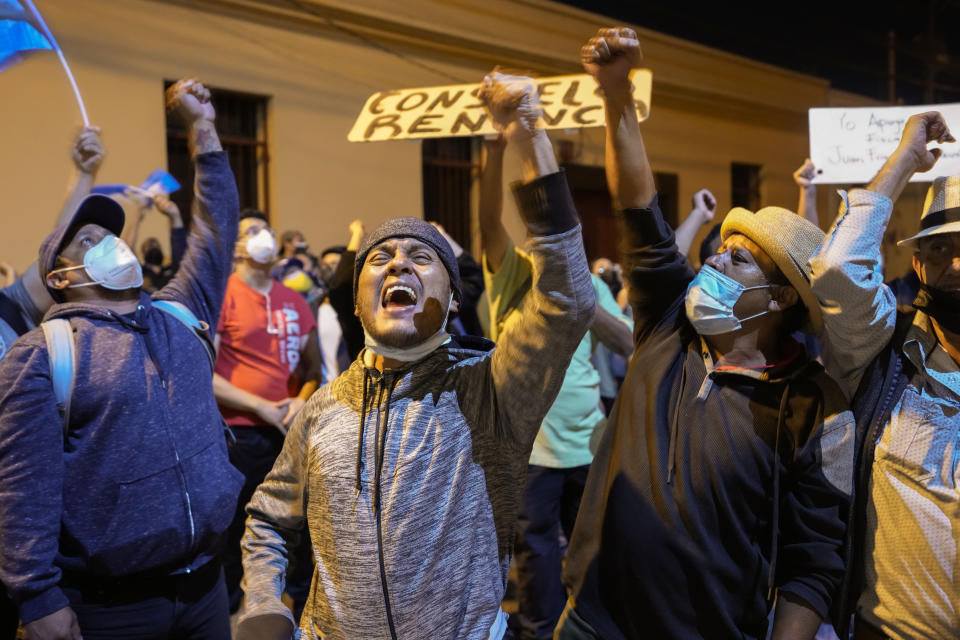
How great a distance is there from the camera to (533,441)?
6.32 ft

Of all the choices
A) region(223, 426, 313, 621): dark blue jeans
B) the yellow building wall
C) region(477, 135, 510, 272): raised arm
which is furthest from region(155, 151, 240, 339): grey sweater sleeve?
the yellow building wall

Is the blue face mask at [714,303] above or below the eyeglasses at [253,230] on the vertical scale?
below

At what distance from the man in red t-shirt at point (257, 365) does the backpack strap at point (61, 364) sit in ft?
5.94

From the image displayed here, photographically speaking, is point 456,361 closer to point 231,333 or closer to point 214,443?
point 214,443

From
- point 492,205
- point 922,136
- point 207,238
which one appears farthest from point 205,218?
point 922,136

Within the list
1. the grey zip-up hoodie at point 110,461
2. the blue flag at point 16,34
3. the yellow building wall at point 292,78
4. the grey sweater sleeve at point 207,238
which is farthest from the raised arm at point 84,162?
the yellow building wall at point 292,78

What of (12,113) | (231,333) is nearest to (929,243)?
(231,333)

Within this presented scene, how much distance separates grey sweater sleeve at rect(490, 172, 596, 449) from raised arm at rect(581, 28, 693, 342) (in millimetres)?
622

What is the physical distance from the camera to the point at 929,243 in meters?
2.29

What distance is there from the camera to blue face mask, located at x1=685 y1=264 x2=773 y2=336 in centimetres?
225

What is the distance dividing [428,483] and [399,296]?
0.44m

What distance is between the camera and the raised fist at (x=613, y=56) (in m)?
2.03

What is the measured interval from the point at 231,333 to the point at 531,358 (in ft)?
10.6

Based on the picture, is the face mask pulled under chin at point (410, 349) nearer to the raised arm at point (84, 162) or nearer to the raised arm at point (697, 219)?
the raised arm at point (697, 219)
